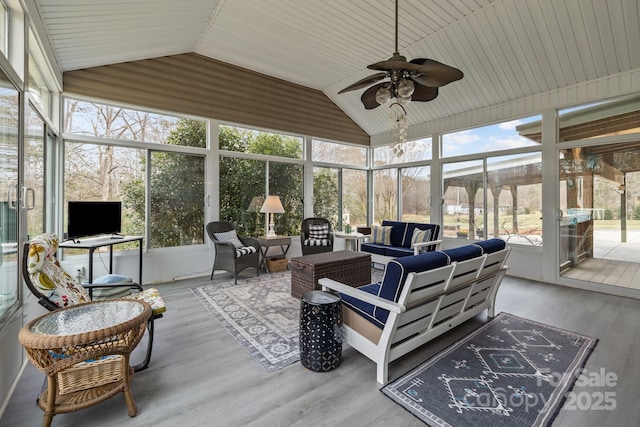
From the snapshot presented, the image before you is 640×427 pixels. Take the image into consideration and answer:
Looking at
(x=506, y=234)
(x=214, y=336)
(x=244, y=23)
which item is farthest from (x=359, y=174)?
(x=214, y=336)

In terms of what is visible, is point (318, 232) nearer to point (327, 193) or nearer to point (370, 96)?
point (327, 193)

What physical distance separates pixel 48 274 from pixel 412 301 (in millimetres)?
2604

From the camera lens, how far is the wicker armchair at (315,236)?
5.63 metres

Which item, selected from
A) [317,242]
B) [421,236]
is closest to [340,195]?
[317,242]

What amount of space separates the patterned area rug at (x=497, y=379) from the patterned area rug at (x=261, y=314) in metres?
0.99

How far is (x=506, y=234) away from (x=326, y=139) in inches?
167

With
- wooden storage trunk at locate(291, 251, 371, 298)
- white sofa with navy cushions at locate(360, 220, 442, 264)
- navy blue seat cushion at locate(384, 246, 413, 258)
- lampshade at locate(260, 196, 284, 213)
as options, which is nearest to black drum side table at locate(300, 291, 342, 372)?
wooden storage trunk at locate(291, 251, 371, 298)

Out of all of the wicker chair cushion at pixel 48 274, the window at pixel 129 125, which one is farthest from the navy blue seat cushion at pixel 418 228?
the wicker chair cushion at pixel 48 274

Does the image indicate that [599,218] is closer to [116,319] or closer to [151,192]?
[116,319]

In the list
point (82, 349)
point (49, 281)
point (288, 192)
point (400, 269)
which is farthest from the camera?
point (288, 192)

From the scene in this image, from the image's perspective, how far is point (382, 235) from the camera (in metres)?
5.66

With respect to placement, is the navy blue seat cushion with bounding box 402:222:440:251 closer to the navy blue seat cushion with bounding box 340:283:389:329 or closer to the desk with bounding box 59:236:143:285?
the navy blue seat cushion with bounding box 340:283:389:329

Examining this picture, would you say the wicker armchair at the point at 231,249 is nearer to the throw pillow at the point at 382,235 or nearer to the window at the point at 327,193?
the window at the point at 327,193

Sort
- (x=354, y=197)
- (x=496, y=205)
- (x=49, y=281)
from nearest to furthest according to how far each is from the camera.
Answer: (x=49, y=281) < (x=496, y=205) < (x=354, y=197)
